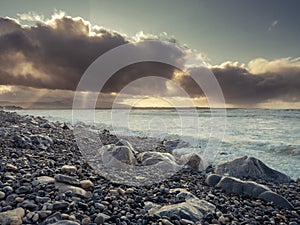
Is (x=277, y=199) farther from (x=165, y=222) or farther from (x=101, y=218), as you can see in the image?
(x=101, y=218)

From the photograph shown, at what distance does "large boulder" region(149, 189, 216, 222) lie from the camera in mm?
3703

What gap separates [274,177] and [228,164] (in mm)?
1247

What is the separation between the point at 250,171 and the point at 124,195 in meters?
4.25

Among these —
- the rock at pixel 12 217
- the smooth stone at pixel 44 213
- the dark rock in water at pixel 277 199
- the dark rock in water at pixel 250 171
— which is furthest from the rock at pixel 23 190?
the dark rock in water at pixel 250 171

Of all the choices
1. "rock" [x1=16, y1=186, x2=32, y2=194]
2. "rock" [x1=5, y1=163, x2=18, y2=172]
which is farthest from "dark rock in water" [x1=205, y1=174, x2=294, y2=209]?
"rock" [x1=5, y1=163, x2=18, y2=172]

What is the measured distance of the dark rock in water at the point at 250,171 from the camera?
7.06m

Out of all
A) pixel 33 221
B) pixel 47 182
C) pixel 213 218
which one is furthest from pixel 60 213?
pixel 213 218

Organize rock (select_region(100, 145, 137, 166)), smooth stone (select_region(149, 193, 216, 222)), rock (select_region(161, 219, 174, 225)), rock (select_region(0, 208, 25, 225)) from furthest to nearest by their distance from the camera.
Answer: rock (select_region(100, 145, 137, 166))
smooth stone (select_region(149, 193, 216, 222))
rock (select_region(161, 219, 174, 225))
rock (select_region(0, 208, 25, 225))

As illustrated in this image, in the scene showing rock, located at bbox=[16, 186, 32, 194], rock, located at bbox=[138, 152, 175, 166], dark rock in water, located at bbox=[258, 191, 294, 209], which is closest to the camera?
rock, located at bbox=[16, 186, 32, 194]

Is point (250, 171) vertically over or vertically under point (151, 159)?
under

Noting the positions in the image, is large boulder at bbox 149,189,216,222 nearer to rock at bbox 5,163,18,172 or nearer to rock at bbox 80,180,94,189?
rock at bbox 80,180,94,189

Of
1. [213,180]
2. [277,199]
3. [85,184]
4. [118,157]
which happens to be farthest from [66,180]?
[277,199]

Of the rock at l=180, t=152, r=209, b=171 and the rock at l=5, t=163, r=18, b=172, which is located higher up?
the rock at l=5, t=163, r=18, b=172

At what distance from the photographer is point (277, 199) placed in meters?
4.97
